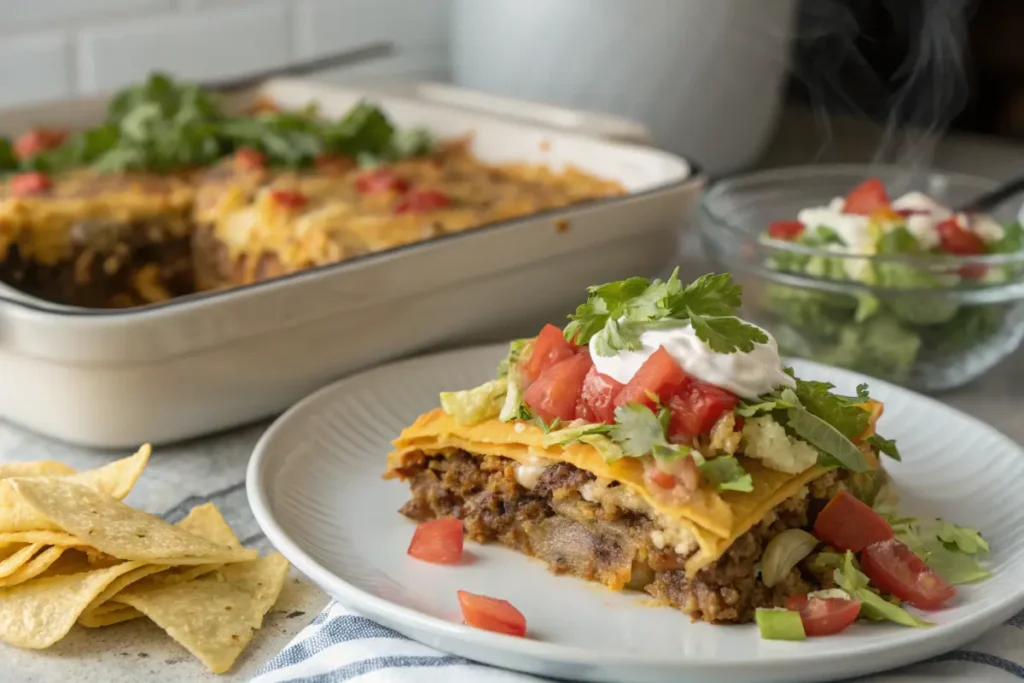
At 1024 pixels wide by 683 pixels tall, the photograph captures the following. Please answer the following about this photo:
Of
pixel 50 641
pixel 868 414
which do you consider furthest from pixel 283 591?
pixel 868 414

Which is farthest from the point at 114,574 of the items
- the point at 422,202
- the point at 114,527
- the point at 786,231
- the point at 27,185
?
the point at 27,185

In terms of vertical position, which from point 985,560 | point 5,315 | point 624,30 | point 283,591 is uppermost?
point 624,30

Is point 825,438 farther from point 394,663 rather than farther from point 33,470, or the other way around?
point 33,470

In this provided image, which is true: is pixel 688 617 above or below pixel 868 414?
below

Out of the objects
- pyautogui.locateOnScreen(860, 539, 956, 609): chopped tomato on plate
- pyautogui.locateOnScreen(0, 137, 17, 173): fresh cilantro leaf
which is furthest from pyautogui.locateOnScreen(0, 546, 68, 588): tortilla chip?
pyautogui.locateOnScreen(0, 137, 17, 173): fresh cilantro leaf

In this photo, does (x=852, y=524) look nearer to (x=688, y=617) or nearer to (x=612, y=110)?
(x=688, y=617)
